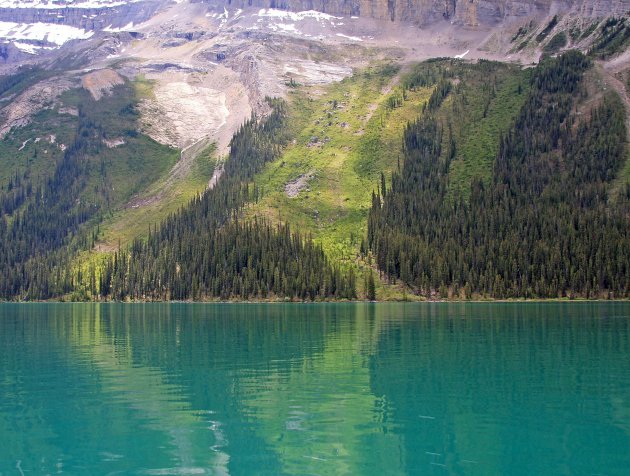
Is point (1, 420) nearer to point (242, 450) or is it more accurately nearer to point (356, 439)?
point (242, 450)

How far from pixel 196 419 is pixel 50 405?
10.3 m

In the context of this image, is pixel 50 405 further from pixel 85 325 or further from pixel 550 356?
pixel 85 325

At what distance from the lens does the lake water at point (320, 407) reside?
31391 mm

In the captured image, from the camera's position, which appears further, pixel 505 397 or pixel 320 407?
pixel 505 397

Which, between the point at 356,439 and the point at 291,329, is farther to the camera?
the point at 291,329

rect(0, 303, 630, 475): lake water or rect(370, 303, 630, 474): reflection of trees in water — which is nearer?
rect(0, 303, 630, 475): lake water

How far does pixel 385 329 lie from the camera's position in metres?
95.1

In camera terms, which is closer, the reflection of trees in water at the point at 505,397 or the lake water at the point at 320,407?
the lake water at the point at 320,407

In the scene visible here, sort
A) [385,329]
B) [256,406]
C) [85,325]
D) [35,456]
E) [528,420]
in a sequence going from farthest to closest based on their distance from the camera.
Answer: [85,325] < [385,329] < [256,406] < [528,420] < [35,456]

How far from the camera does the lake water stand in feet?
103

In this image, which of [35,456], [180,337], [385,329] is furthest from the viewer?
[385,329]

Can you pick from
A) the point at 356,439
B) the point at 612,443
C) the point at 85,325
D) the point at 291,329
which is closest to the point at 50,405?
the point at 356,439

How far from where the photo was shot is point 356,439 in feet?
113

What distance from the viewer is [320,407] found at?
136ft
